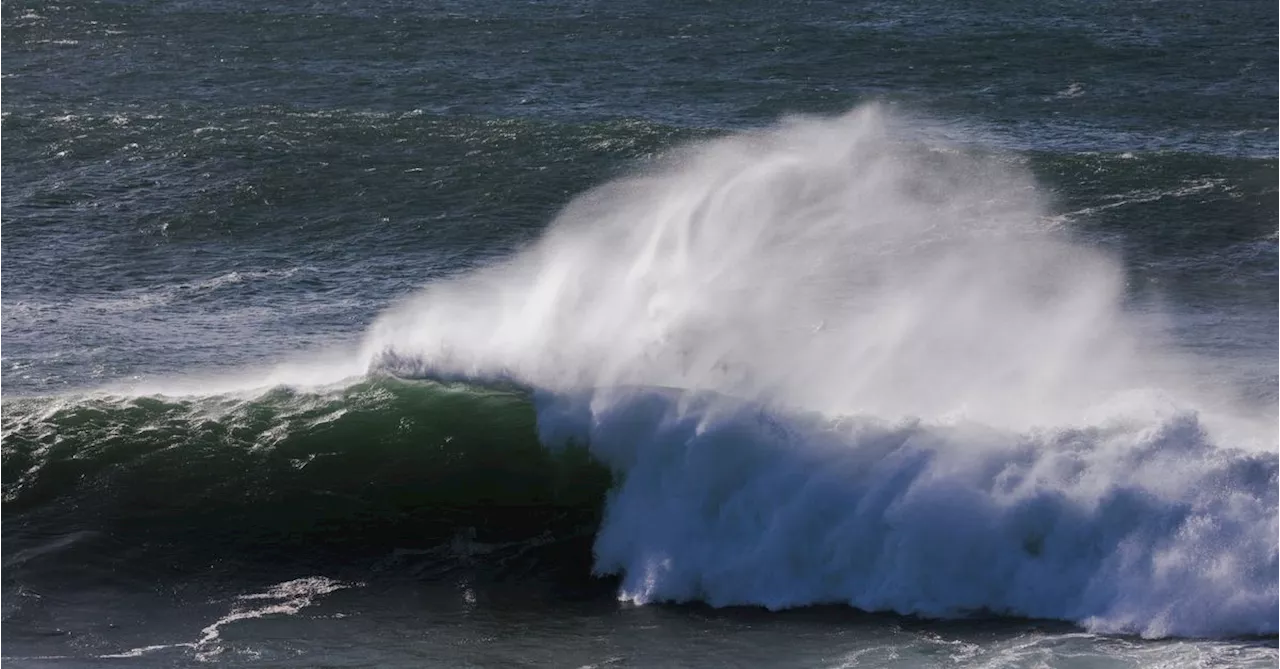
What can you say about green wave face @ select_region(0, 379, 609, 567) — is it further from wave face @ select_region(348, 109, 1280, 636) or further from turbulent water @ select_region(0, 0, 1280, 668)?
wave face @ select_region(348, 109, 1280, 636)

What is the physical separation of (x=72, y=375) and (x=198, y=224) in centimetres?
888

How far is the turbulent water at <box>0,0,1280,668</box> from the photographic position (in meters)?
16.6

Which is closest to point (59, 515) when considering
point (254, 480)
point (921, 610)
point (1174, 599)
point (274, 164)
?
point (254, 480)


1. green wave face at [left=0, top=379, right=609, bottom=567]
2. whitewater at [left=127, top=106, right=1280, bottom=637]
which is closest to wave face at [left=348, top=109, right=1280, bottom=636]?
whitewater at [left=127, top=106, right=1280, bottom=637]

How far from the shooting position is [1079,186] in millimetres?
32406

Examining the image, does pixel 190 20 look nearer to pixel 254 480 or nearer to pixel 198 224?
pixel 198 224

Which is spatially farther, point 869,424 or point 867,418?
point 867,418

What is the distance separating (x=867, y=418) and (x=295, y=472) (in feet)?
21.6

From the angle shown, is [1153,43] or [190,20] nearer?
[1153,43]

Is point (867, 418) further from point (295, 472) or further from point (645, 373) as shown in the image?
point (295, 472)

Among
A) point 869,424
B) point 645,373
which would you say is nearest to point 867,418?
point 869,424

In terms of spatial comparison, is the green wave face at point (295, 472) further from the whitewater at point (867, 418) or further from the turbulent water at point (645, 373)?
the whitewater at point (867, 418)

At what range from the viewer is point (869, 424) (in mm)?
18625

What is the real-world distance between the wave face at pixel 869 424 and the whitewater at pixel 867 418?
3cm
